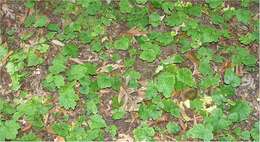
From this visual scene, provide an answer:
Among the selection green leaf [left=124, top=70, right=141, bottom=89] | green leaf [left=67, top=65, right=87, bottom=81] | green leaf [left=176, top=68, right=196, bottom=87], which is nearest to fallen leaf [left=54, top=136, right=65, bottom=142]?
green leaf [left=67, top=65, right=87, bottom=81]

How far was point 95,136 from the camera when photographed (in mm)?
4281

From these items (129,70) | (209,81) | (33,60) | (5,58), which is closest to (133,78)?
(129,70)

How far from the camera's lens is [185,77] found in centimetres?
457

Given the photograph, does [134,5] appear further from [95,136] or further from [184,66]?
[95,136]

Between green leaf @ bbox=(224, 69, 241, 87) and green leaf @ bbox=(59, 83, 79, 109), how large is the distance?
1.71 metres

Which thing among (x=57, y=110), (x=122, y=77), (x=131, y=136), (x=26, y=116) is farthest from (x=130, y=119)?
(x=26, y=116)

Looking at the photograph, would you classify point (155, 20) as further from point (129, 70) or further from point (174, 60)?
point (129, 70)

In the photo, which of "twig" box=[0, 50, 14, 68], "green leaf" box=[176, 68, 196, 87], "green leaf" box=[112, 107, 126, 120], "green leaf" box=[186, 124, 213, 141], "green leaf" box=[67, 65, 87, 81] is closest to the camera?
"green leaf" box=[186, 124, 213, 141]

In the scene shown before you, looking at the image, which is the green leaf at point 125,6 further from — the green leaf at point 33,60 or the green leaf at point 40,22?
the green leaf at point 33,60

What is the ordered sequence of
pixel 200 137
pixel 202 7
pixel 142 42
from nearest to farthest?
pixel 200 137 < pixel 142 42 < pixel 202 7

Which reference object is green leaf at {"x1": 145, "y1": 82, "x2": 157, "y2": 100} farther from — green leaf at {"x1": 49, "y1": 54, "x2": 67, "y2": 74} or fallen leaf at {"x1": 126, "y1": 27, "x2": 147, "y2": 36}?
green leaf at {"x1": 49, "y1": 54, "x2": 67, "y2": 74}

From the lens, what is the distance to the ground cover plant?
4.37 meters

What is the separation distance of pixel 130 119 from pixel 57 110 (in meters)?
0.84

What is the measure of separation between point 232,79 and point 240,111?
16.1 inches
